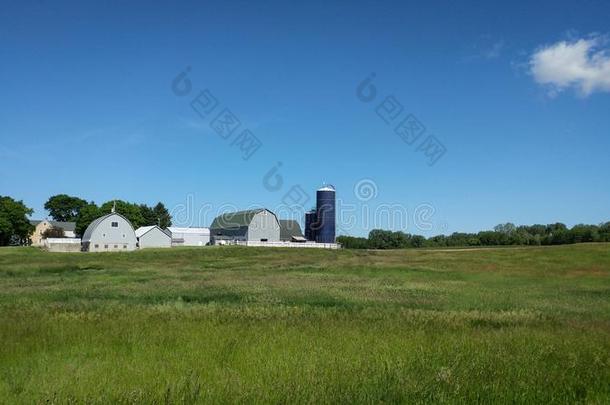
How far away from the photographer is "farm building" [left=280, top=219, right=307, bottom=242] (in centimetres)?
11950

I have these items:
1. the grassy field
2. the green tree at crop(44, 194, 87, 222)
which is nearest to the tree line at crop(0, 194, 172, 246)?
the green tree at crop(44, 194, 87, 222)

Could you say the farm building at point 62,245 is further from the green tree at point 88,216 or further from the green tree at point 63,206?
the green tree at point 63,206

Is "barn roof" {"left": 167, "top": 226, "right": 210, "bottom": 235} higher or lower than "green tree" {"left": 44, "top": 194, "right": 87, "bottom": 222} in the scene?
lower

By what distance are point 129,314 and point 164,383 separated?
7.23 meters

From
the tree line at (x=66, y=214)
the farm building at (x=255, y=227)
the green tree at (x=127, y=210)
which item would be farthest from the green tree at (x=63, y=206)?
the farm building at (x=255, y=227)

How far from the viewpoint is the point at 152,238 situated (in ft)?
323

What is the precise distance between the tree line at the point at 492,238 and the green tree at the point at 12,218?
252 feet

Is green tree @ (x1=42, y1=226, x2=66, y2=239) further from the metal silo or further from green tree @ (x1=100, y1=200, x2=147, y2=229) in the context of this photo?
the metal silo

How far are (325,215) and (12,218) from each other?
6525 centimetres

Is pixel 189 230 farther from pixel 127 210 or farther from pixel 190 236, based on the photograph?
pixel 127 210

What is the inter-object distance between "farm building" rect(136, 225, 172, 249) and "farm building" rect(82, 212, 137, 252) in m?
8.20

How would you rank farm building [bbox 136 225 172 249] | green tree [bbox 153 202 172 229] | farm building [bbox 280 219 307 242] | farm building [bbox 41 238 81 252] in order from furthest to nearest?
green tree [bbox 153 202 172 229]
farm building [bbox 280 219 307 242]
farm building [bbox 136 225 172 249]
farm building [bbox 41 238 81 252]

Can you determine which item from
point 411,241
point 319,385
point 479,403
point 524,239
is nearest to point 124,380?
point 319,385

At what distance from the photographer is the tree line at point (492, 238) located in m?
120
